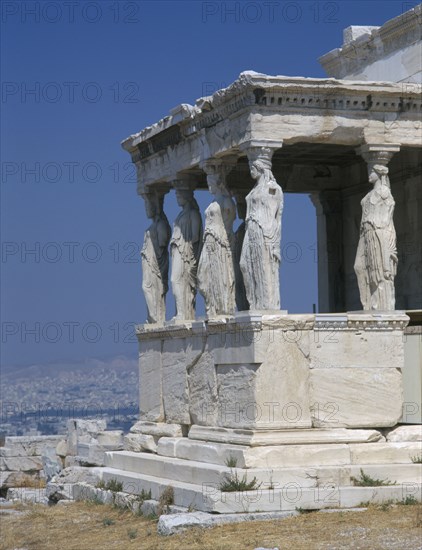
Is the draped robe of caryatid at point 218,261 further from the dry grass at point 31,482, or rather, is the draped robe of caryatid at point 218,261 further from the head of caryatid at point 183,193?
the dry grass at point 31,482

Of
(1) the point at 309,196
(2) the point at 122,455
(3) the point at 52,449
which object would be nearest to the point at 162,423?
(2) the point at 122,455

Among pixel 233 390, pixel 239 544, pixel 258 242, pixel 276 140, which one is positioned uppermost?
pixel 276 140

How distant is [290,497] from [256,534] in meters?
0.97

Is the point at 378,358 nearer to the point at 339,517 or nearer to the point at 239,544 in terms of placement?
the point at 339,517

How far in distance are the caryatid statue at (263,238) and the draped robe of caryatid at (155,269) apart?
3731mm

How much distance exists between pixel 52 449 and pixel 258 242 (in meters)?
9.41

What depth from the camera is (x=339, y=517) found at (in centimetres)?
1532

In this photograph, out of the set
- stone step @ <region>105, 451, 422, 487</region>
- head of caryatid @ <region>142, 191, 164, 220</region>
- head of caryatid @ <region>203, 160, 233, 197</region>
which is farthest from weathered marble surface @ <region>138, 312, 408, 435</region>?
head of caryatid @ <region>142, 191, 164, 220</region>

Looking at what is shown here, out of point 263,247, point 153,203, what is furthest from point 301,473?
point 153,203

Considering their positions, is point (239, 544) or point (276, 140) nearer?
point (239, 544)

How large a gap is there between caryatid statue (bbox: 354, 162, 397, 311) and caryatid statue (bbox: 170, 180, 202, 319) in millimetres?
2716

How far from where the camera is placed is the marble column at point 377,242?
56.1 ft

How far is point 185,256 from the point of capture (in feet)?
62.8

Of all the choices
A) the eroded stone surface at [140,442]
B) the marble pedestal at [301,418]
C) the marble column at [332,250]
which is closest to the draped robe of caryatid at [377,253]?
the marble pedestal at [301,418]
